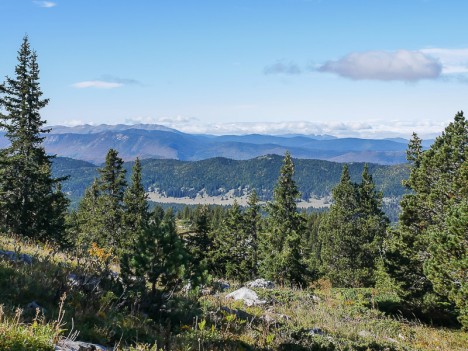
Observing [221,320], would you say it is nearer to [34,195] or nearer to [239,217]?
[34,195]

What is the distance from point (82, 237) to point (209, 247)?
741 inches

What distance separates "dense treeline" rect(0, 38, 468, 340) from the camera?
8031 mm

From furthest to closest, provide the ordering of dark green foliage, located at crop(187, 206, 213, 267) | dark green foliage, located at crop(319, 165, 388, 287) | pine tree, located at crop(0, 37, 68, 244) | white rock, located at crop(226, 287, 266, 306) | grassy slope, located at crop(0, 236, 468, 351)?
dark green foliage, located at crop(319, 165, 388, 287)
dark green foliage, located at crop(187, 206, 213, 267)
pine tree, located at crop(0, 37, 68, 244)
white rock, located at crop(226, 287, 266, 306)
grassy slope, located at crop(0, 236, 468, 351)

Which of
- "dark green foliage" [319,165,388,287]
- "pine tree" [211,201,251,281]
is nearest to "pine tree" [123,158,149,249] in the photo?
"pine tree" [211,201,251,281]

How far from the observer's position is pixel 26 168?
1120 inches

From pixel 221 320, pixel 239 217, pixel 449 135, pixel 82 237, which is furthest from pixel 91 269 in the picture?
pixel 82 237

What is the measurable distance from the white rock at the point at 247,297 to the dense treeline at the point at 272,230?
1761 mm

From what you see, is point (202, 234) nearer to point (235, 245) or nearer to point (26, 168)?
point (235, 245)

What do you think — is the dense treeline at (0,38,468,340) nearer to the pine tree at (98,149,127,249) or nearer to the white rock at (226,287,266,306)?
the pine tree at (98,149,127,249)

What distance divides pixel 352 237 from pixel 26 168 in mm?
35446

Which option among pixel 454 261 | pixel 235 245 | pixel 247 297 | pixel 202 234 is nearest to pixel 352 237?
pixel 235 245

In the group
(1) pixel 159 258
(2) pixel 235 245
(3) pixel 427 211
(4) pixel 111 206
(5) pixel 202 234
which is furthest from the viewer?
(2) pixel 235 245

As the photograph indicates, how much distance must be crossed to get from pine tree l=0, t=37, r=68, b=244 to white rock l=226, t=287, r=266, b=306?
2022cm

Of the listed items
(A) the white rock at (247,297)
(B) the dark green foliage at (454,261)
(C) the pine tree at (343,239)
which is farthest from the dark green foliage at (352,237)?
(A) the white rock at (247,297)
